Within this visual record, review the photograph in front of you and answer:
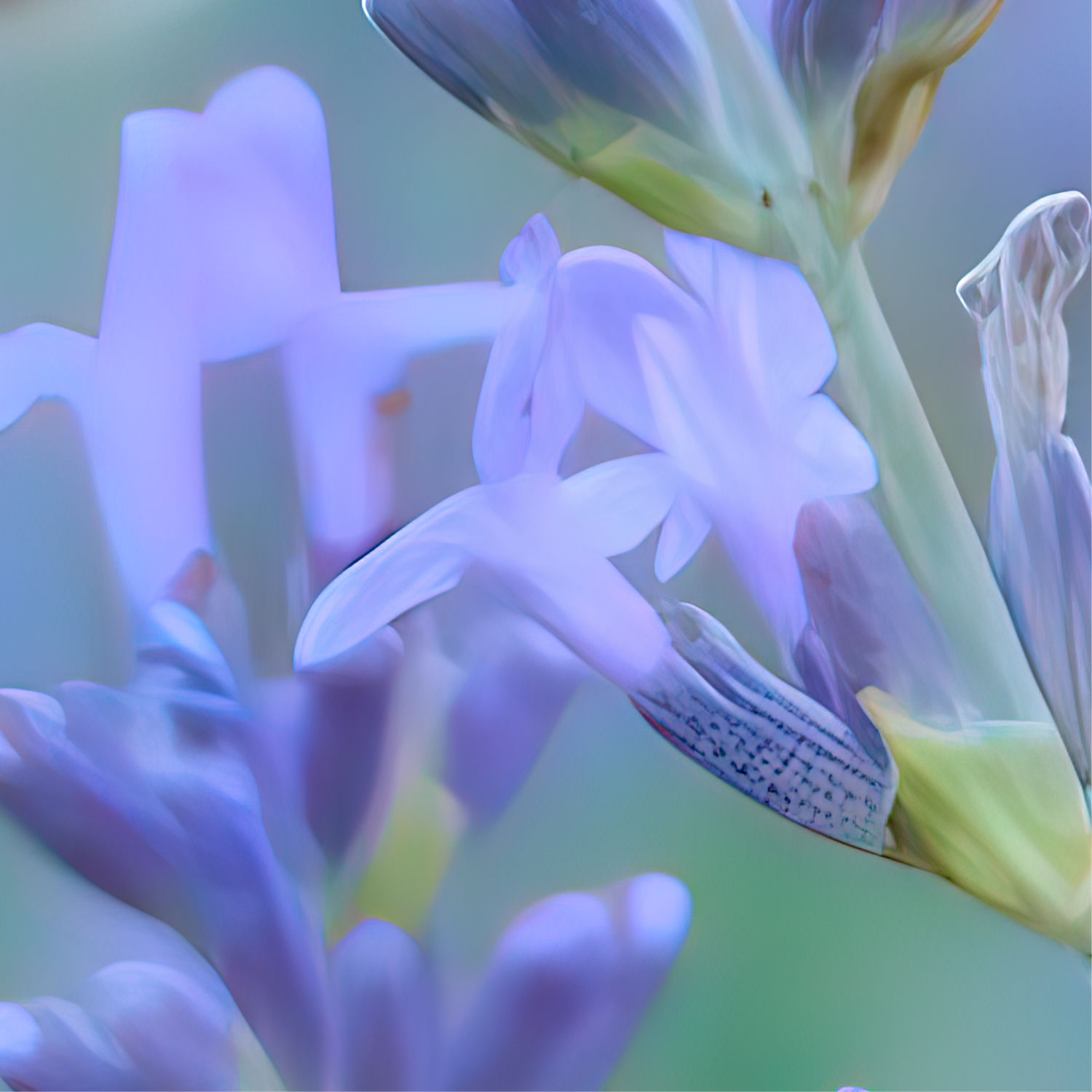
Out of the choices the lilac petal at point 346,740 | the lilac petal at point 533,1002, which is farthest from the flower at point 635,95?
the lilac petal at point 533,1002

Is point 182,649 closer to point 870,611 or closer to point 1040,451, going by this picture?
point 870,611

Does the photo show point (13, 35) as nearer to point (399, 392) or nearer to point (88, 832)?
→ point (399, 392)

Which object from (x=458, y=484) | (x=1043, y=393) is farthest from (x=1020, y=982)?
(x=458, y=484)

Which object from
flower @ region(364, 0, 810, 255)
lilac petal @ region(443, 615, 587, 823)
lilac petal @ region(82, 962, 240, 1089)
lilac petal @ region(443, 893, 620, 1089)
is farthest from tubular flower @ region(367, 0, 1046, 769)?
lilac petal @ region(82, 962, 240, 1089)

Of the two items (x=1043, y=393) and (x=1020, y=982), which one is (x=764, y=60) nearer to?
(x=1043, y=393)

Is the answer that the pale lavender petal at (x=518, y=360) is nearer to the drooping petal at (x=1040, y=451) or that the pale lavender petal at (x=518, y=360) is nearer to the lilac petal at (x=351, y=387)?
the lilac petal at (x=351, y=387)

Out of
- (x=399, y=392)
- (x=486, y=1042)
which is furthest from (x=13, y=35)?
(x=486, y=1042)

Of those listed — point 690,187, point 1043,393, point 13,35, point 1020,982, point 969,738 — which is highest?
point 13,35

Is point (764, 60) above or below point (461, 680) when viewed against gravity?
above

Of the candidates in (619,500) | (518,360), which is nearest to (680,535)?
(619,500)
